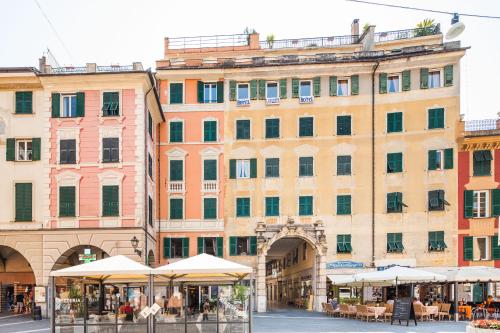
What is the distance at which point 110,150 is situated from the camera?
3653cm

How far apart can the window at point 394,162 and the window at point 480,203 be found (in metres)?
4.87

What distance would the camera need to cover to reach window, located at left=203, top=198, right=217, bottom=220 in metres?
41.9

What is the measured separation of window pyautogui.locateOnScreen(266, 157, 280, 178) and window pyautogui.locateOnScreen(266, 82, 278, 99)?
423 centimetres

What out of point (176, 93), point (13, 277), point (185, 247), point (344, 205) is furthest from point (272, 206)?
point (13, 277)

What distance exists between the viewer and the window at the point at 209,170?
42188mm

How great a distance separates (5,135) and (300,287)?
24375 mm

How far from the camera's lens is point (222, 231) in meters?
41.8

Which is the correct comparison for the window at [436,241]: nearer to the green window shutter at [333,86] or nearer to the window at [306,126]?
the window at [306,126]

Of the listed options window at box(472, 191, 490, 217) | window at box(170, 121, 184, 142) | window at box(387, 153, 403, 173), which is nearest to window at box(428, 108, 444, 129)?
window at box(387, 153, 403, 173)

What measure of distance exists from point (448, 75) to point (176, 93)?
58.3 feet

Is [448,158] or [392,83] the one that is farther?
[392,83]

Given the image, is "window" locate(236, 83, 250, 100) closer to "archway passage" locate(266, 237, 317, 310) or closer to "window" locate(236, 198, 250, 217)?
"window" locate(236, 198, 250, 217)

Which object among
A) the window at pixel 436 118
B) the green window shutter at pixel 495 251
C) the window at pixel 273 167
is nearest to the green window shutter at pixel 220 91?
the window at pixel 273 167

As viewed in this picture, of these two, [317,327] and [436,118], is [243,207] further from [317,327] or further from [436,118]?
[317,327]
